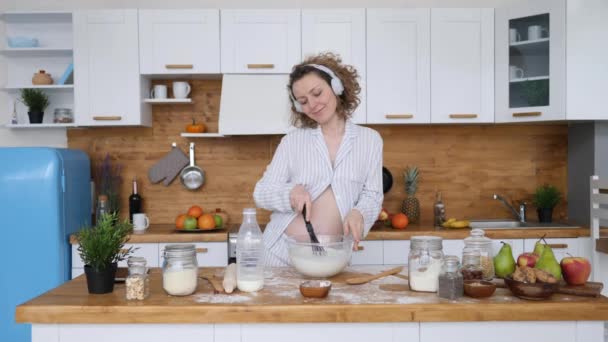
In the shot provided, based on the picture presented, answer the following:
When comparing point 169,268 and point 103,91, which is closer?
point 169,268

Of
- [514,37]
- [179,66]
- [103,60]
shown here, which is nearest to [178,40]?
[179,66]

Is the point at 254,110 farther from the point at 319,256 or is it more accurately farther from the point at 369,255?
the point at 319,256

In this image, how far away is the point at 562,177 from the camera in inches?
161

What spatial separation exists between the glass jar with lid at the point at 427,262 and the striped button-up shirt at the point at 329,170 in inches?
22.7

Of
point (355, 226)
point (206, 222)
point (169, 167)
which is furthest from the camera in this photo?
point (169, 167)

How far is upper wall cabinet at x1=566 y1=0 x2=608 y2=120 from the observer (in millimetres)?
3447

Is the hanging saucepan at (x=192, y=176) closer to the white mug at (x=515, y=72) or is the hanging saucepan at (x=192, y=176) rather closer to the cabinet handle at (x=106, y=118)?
the cabinet handle at (x=106, y=118)

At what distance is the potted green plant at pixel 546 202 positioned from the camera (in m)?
3.88

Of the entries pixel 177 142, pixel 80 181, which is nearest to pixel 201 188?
pixel 177 142

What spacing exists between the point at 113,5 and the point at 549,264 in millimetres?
3498

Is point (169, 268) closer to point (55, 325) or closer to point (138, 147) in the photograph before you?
point (55, 325)

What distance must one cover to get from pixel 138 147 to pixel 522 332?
3.19m

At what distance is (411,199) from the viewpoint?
154 inches

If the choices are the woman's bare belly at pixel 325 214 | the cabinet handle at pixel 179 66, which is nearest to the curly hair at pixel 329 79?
the woman's bare belly at pixel 325 214
